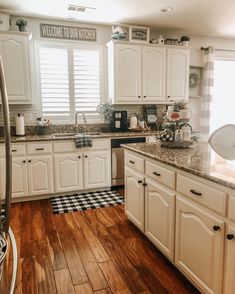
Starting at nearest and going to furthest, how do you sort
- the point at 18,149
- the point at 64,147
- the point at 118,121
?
the point at 18,149, the point at 64,147, the point at 118,121

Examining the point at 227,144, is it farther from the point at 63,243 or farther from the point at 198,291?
the point at 63,243

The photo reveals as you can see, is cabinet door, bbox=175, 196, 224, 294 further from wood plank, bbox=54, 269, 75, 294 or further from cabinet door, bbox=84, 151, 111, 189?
cabinet door, bbox=84, 151, 111, 189

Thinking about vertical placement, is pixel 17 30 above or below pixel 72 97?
above

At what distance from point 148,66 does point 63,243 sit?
305 cm

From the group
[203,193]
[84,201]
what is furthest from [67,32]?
[203,193]

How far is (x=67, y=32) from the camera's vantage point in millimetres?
4094

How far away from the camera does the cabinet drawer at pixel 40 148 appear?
3555 millimetres

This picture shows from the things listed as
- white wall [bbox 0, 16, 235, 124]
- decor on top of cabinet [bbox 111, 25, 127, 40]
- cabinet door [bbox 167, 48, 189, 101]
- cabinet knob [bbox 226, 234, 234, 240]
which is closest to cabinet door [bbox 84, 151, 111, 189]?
white wall [bbox 0, 16, 235, 124]

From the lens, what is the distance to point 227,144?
8.02 feet

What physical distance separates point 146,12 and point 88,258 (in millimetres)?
3253

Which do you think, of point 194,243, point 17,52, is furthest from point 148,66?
point 194,243

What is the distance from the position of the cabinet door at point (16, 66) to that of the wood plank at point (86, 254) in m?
1.82

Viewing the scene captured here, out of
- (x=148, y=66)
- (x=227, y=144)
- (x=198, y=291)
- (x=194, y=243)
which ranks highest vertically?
(x=148, y=66)

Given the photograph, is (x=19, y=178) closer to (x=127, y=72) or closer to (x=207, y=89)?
Answer: (x=127, y=72)
